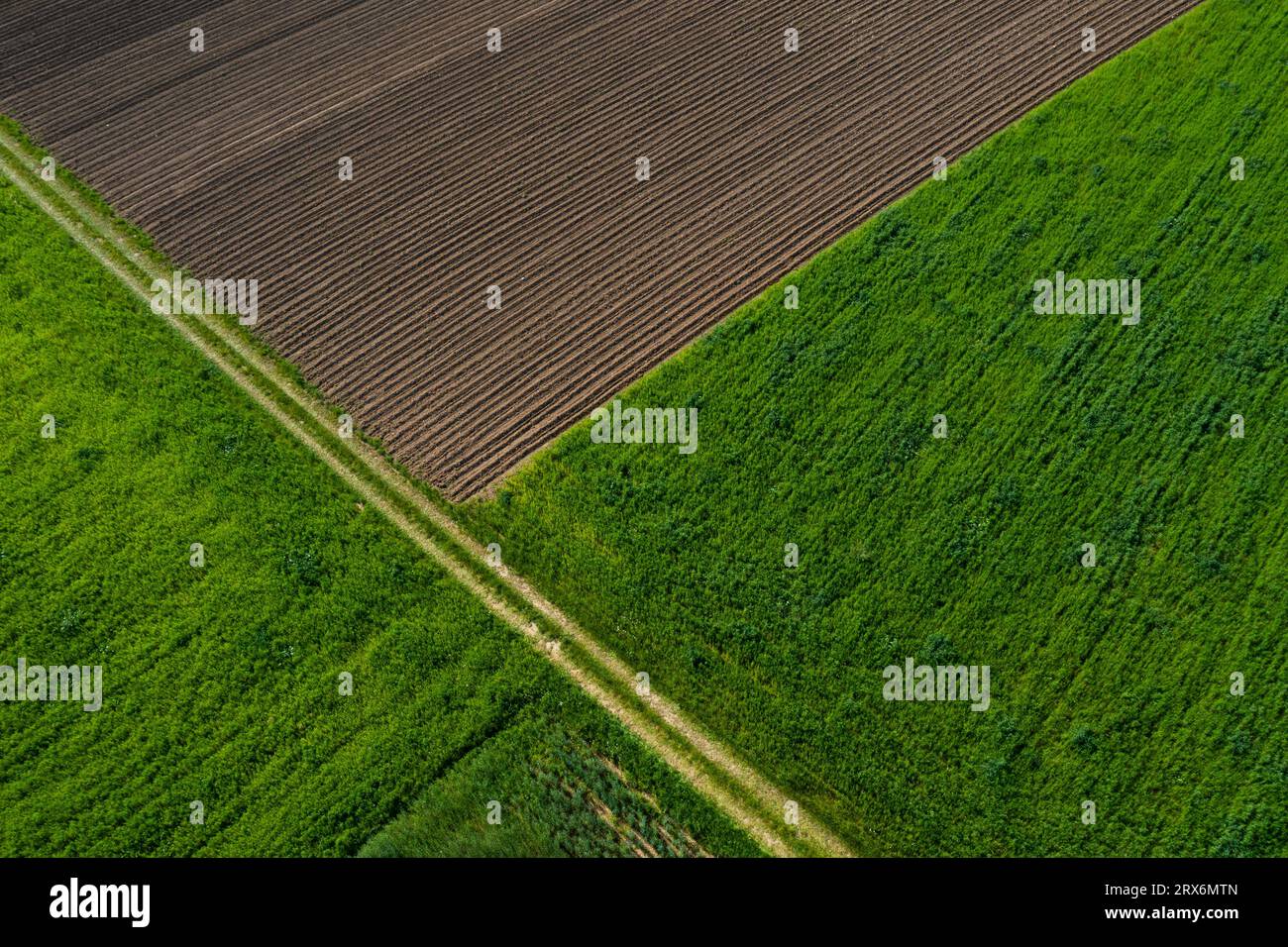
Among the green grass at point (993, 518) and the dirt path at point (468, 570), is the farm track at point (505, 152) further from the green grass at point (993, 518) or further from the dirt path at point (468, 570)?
the green grass at point (993, 518)

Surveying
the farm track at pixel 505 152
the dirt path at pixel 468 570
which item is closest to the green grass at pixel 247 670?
the dirt path at pixel 468 570

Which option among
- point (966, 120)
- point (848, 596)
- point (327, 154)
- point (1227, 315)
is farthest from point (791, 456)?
point (327, 154)

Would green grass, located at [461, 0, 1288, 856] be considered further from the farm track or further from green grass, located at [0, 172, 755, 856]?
green grass, located at [0, 172, 755, 856]

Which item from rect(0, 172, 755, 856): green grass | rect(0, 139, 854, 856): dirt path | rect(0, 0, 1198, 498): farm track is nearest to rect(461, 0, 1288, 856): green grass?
rect(0, 139, 854, 856): dirt path

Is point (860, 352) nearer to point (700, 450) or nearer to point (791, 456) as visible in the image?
point (791, 456)

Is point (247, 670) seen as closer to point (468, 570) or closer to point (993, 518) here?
point (468, 570)

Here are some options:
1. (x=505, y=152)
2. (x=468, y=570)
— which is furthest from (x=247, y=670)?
(x=505, y=152)
